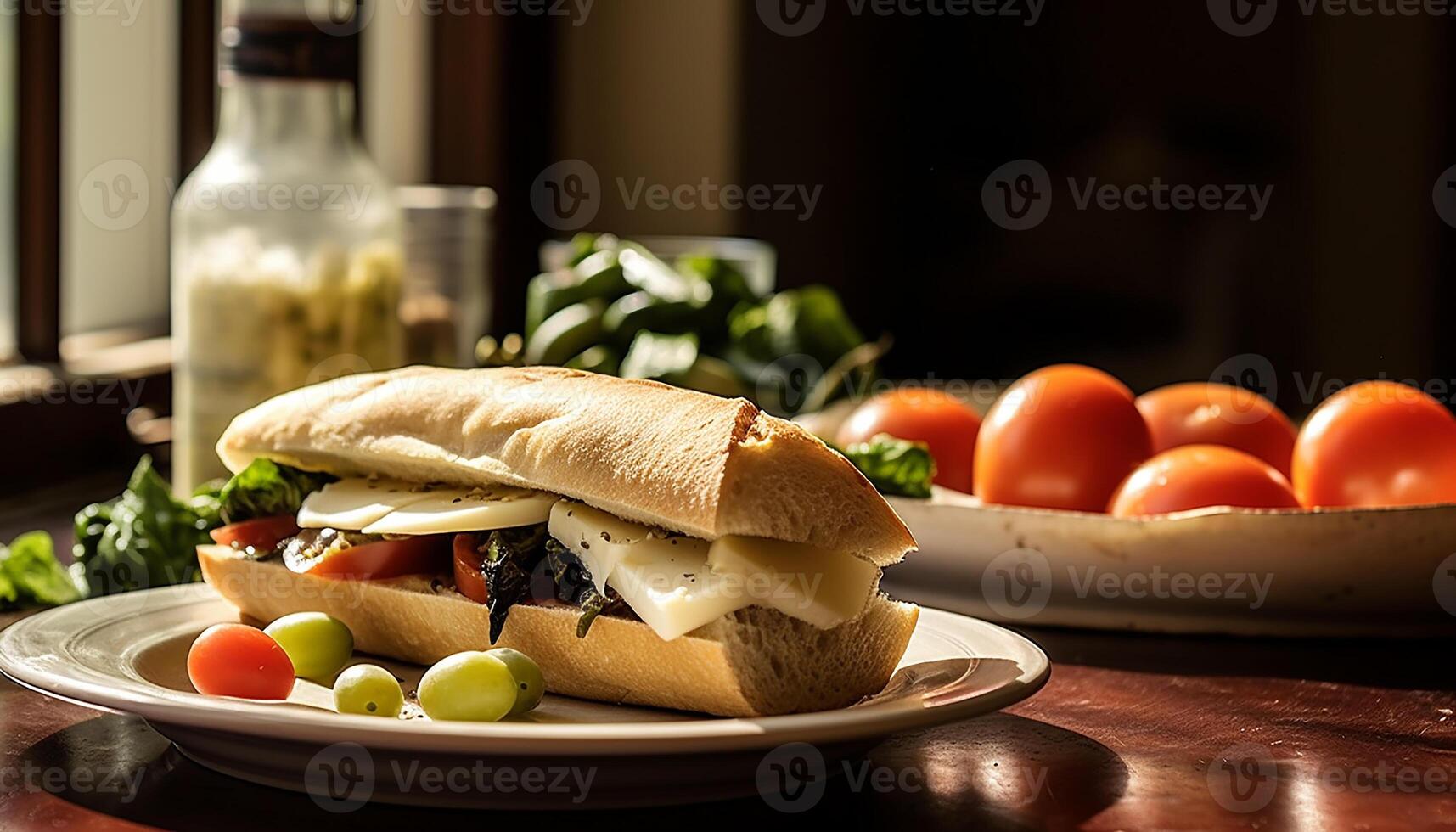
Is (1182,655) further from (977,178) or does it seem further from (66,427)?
(977,178)

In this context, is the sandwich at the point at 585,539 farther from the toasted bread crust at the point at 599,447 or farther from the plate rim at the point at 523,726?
the plate rim at the point at 523,726

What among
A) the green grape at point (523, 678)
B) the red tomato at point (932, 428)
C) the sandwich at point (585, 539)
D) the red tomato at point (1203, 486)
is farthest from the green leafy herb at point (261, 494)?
the red tomato at point (1203, 486)

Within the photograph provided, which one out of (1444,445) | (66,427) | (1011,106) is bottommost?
(66,427)

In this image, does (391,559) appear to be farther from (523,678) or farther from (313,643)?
(523,678)

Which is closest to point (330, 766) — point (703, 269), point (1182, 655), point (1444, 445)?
point (1182, 655)

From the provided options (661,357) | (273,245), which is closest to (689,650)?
(273,245)

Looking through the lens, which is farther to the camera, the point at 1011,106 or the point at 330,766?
the point at 1011,106
